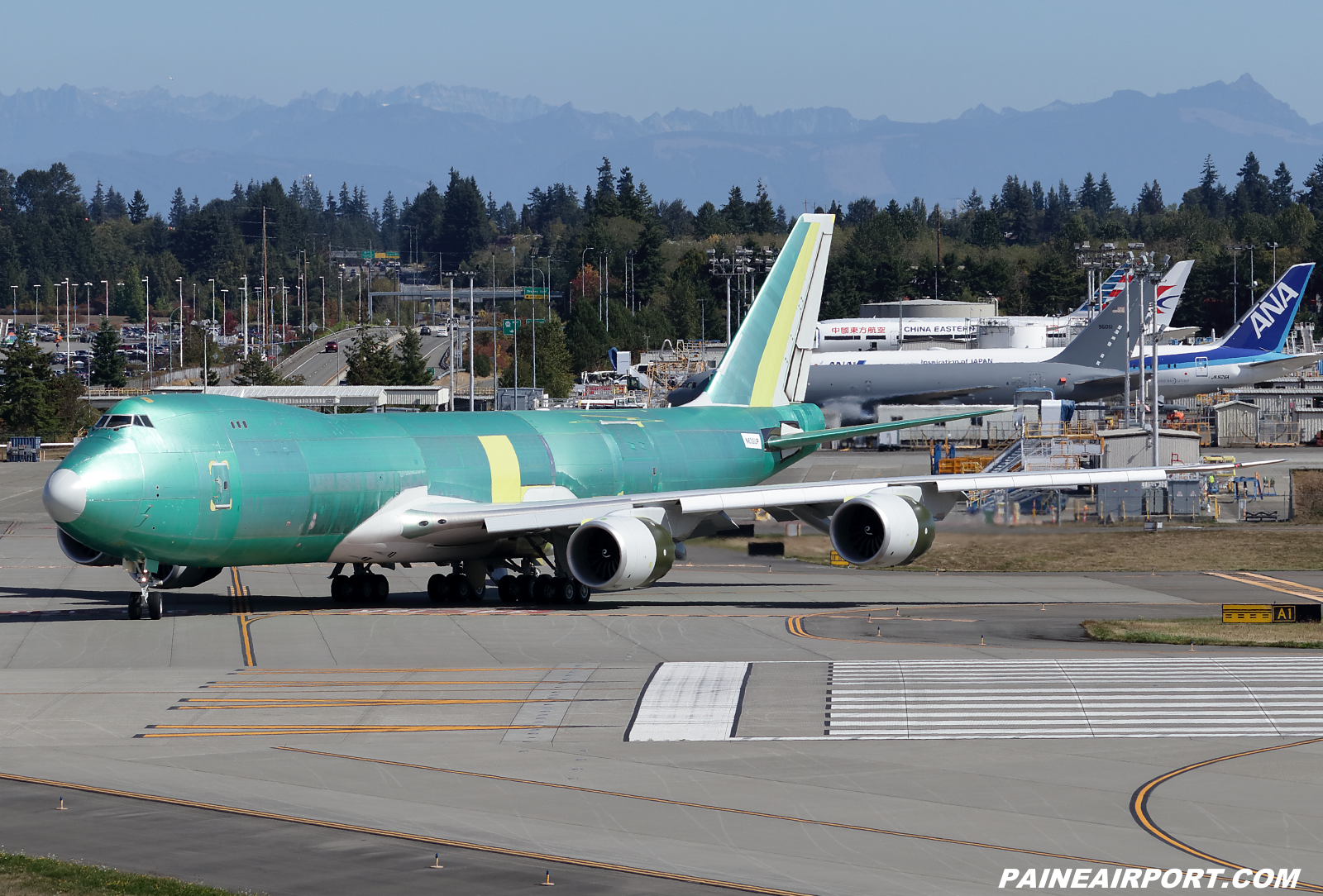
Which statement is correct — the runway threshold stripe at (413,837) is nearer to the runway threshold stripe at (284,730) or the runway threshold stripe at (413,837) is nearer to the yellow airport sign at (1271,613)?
the runway threshold stripe at (284,730)

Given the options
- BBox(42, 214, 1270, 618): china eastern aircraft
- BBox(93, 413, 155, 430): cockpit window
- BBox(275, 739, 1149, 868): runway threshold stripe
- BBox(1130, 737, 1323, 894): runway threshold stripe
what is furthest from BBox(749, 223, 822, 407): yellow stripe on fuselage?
BBox(275, 739, 1149, 868): runway threshold stripe

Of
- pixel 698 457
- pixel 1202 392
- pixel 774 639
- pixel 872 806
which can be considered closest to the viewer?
pixel 872 806

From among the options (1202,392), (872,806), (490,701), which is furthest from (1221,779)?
(1202,392)

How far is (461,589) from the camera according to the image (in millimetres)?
41469

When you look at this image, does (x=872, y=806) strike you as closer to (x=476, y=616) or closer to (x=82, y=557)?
(x=476, y=616)

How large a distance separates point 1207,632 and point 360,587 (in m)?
21.7

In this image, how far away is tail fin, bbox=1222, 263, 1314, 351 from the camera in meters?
114

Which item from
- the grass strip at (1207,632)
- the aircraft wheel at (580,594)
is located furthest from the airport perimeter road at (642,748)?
the aircraft wheel at (580,594)

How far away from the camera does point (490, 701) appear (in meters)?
26.6

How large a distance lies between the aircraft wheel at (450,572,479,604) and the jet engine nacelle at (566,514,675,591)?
4879 millimetres

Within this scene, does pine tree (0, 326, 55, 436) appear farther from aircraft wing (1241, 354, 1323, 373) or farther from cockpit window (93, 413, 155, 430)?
aircraft wing (1241, 354, 1323, 373)

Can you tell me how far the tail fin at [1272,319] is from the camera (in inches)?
4496

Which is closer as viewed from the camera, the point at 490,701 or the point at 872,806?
the point at 872,806

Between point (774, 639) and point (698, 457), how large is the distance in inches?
493
